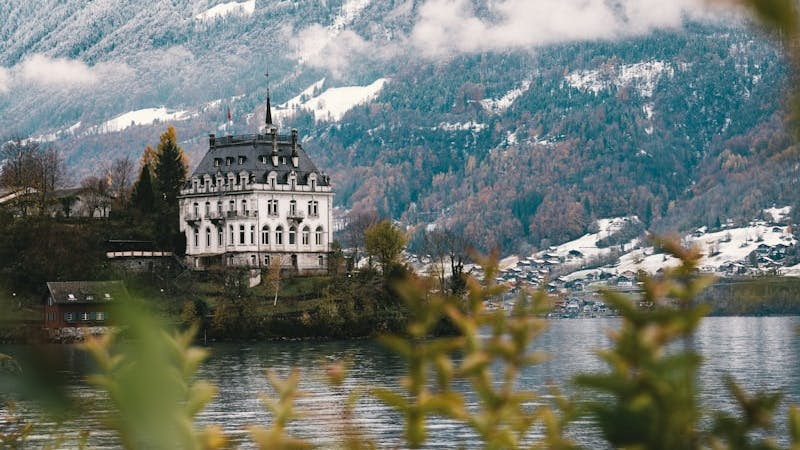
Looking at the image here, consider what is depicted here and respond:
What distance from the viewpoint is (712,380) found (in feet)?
181

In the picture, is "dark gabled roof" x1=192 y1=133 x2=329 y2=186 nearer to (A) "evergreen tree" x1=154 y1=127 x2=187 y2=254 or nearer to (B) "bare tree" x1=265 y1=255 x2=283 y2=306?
(A) "evergreen tree" x1=154 y1=127 x2=187 y2=254

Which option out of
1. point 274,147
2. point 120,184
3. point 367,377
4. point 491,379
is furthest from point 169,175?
point 491,379

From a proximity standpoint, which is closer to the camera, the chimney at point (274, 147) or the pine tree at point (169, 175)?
the chimney at point (274, 147)

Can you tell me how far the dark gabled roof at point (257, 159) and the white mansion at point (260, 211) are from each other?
0.07 meters

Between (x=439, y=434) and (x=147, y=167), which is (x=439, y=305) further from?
(x=147, y=167)

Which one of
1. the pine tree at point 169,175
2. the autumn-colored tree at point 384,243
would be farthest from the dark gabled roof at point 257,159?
the autumn-colored tree at point 384,243

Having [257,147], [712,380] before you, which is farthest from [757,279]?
[257,147]

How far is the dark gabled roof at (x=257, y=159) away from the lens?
102500 mm

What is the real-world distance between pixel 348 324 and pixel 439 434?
187ft

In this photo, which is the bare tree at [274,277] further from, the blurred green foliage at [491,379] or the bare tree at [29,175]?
the blurred green foliage at [491,379]

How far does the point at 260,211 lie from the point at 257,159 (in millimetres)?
4773

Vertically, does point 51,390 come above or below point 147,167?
below

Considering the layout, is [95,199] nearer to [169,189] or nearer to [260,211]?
[169,189]

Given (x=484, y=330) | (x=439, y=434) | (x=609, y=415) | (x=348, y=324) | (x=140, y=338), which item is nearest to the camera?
(x=140, y=338)
